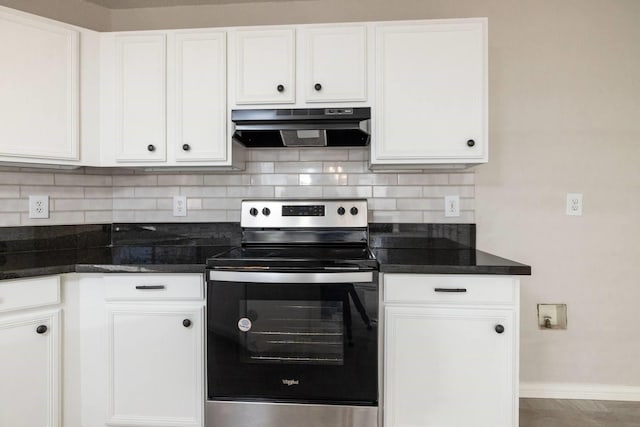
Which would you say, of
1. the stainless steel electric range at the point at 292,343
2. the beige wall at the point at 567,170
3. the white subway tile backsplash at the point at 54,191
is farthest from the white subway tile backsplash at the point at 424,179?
the white subway tile backsplash at the point at 54,191

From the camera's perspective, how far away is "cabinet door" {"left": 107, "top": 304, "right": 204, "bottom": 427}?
1537mm

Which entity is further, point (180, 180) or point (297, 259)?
point (180, 180)

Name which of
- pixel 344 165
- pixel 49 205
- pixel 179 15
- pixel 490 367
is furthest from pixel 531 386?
pixel 179 15

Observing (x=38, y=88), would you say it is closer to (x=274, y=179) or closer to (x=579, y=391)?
(x=274, y=179)

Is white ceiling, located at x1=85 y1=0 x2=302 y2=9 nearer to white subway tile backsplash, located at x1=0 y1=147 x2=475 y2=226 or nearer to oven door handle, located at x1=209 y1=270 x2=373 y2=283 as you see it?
white subway tile backsplash, located at x1=0 y1=147 x2=475 y2=226

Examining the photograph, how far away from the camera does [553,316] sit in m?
2.01

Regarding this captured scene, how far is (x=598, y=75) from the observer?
6.53ft

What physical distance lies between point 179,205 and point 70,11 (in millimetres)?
1331

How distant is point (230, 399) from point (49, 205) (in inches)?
58.9

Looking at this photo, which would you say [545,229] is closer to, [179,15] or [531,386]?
[531,386]

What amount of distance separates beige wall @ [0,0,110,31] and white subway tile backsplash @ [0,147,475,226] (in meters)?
0.91

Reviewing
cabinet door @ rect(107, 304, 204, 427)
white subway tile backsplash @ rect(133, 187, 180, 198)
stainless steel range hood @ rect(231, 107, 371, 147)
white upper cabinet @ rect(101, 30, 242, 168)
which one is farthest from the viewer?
white subway tile backsplash @ rect(133, 187, 180, 198)

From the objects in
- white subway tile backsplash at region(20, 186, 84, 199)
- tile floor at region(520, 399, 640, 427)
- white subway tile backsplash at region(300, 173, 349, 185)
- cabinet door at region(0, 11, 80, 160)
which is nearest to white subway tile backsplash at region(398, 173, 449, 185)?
white subway tile backsplash at region(300, 173, 349, 185)

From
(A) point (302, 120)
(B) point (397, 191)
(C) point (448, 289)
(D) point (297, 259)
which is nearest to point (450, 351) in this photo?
(C) point (448, 289)
